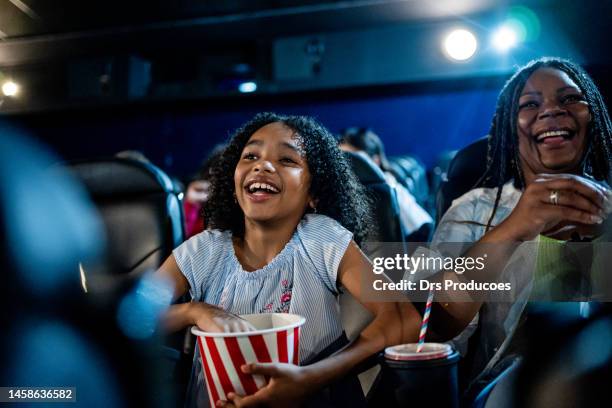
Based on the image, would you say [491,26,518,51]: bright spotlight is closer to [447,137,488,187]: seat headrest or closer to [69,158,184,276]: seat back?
[447,137,488,187]: seat headrest

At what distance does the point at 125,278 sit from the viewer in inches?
62.3

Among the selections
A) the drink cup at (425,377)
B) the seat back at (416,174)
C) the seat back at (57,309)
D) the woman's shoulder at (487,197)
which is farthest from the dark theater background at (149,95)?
the seat back at (416,174)

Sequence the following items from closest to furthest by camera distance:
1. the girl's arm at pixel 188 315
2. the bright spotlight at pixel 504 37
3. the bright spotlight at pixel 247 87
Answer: the girl's arm at pixel 188 315
the bright spotlight at pixel 504 37
the bright spotlight at pixel 247 87

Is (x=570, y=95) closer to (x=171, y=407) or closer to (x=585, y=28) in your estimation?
(x=585, y=28)

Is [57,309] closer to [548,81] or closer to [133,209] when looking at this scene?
[133,209]

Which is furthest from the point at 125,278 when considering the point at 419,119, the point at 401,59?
the point at 419,119

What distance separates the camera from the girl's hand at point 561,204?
1.07 m

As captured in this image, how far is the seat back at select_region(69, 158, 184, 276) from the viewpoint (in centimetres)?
159

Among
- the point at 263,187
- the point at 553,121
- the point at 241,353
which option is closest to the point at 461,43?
the point at 553,121

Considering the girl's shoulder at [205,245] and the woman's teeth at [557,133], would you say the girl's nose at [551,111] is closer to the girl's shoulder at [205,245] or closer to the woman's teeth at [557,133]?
the woman's teeth at [557,133]

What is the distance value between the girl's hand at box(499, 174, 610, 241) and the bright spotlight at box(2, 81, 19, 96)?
3.99 feet

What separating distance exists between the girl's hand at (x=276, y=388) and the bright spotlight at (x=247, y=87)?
1186 millimetres

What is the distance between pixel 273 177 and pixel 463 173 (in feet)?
1.84

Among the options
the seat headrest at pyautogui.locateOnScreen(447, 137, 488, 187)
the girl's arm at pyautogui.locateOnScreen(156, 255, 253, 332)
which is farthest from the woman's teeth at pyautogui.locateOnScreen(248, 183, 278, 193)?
the seat headrest at pyautogui.locateOnScreen(447, 137, 488, 187)
